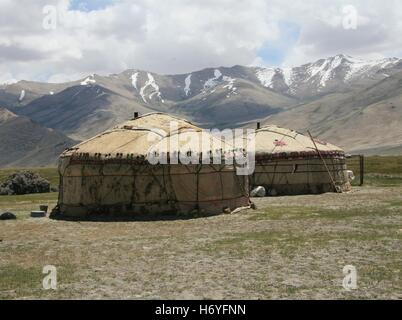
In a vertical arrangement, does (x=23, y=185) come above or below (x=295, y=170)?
below

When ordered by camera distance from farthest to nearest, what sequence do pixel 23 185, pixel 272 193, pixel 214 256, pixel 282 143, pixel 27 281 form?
pixel 23 185 → pixel 282 143 → pixel 272 193 → pixel 214 256 → pixel 27 281

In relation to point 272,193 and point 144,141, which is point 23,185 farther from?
point 144,141

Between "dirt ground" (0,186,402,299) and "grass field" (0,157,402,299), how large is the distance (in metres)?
0.02

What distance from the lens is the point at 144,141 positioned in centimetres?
2114

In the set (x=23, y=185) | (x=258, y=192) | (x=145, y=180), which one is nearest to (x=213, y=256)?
(x=145, y=180)

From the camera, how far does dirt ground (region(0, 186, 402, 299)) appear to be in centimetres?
942

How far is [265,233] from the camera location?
15.1 m

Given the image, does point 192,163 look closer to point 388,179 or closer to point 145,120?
point 145,120

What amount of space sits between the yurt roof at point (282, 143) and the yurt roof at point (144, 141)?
25.4 ft

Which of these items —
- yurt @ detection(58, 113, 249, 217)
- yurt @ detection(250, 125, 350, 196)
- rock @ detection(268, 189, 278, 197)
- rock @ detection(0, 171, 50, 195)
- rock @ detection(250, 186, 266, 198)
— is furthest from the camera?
rock @ detection(0, 171, 50, 195)

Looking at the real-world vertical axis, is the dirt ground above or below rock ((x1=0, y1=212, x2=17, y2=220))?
below

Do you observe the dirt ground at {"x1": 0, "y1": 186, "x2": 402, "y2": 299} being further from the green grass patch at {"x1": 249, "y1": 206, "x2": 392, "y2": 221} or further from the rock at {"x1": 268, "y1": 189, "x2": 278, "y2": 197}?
the rock at {"x1": 268, "y1": 189, "x2": 278, "y2": 197}

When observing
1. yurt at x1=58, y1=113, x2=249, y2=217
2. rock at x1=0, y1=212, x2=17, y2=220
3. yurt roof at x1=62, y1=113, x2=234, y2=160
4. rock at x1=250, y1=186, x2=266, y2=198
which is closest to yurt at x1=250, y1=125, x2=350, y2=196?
rock at x1=250, y1=186, x2=266, y2=198

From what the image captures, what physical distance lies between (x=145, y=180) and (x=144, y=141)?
1.76 meters
